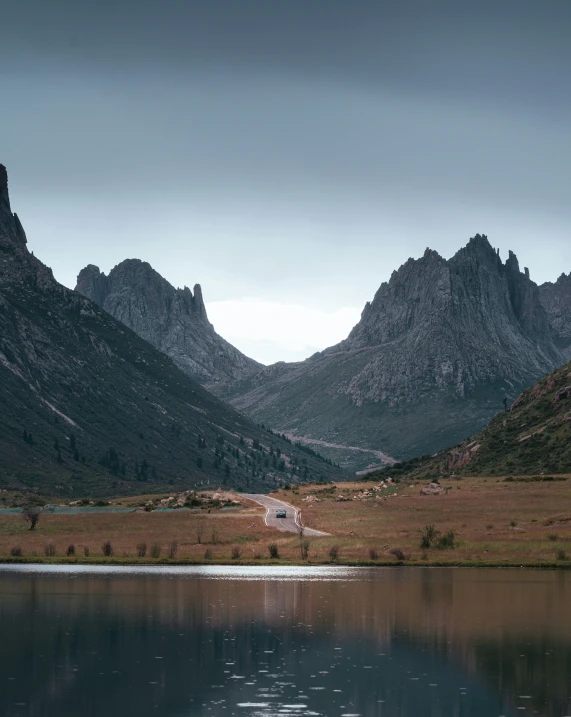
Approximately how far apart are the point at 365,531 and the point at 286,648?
2668 inches

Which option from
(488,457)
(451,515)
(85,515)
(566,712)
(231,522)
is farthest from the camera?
(488,457)

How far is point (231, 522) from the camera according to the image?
5315 inches

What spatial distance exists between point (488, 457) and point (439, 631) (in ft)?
486

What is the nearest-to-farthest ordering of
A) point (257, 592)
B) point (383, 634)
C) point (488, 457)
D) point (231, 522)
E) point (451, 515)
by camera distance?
point (383, 634)
point (257, 592)
point (451, 515)
point (231, 522)
point (488, 457)

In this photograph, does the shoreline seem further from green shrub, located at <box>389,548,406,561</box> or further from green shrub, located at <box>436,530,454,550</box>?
green shrub, located at <box>436,530,454,550</box>

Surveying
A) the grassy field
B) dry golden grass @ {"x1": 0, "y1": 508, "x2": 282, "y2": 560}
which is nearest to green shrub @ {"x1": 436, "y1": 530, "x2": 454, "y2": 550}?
the grassy field

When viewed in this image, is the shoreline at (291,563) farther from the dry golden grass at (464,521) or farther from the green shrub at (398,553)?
the green shrub at (398,553)

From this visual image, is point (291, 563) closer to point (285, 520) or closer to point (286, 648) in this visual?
point (285, 520)

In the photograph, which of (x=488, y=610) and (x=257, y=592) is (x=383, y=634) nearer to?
(x=488, y=610)

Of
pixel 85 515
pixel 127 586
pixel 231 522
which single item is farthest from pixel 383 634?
pixel 85 515

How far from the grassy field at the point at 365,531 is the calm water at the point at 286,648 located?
18481 millimetres

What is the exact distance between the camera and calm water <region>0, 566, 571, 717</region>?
37.6 metres

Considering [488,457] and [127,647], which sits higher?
[488,457]

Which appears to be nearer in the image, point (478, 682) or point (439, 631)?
point (478, 682)
